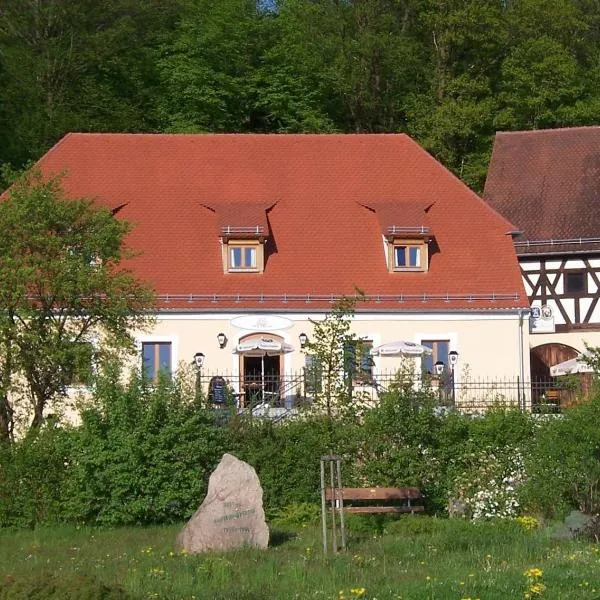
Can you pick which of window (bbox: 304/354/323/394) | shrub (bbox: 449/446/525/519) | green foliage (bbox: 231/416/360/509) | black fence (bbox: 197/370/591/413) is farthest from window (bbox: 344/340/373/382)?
shrub (bbox: 449/446/525/519)

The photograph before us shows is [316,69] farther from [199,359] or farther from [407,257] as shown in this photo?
[199,359]

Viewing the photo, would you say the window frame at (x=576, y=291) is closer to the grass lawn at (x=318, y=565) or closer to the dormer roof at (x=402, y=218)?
the dormer roof at (x=402, y=218)

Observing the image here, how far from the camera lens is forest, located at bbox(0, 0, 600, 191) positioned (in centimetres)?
5050

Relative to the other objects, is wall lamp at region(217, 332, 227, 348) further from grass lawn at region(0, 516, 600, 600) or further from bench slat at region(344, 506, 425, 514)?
bench slat at region(344, 506, 425, 514)

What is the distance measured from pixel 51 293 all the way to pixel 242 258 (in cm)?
1011

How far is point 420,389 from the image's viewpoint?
1024 inches

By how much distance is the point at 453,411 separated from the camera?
85.7ft

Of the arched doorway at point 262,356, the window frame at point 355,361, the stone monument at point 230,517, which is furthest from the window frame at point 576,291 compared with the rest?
the stone monument at point 230,517

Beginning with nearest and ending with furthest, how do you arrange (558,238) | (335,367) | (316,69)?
(335,367), (558,238), (316,69)

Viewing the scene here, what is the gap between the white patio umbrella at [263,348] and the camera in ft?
114

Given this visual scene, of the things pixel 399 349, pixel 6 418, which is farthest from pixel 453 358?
pixel 6 418

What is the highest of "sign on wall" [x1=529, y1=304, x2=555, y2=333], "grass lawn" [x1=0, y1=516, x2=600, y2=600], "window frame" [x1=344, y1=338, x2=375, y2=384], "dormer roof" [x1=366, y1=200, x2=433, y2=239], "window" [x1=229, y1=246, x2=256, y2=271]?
"dormer roof" [x1=366, y1=200, x2=433, y2=239]

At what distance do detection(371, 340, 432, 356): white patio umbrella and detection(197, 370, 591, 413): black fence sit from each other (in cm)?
100

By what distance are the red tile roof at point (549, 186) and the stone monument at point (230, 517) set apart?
2298 centimetres
